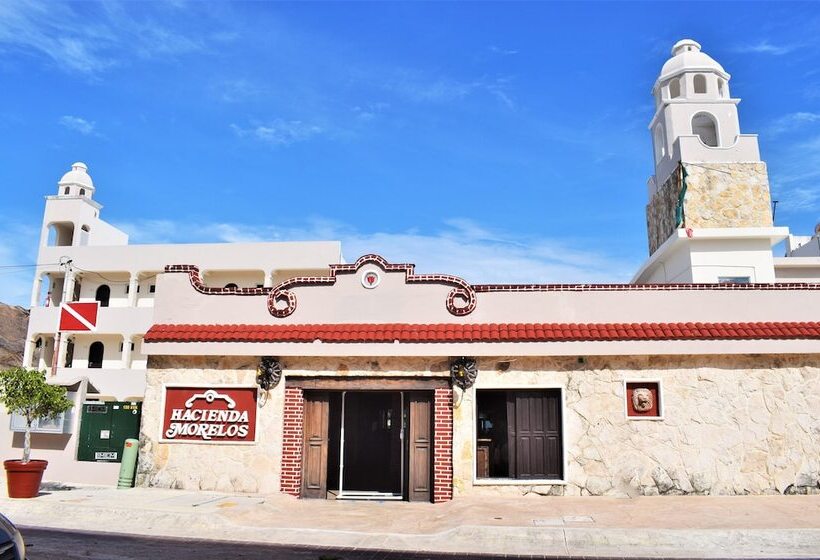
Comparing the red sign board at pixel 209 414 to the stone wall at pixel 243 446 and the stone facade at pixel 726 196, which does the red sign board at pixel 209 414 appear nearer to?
the stone wall at pixel 243 446

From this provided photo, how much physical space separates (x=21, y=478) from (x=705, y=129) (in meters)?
22.3

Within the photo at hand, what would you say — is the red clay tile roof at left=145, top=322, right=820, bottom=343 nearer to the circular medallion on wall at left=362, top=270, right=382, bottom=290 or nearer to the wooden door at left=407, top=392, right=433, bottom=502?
the circular medallion on wall at left=362, top=270, right=382, bottom=290

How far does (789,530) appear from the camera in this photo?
1009 cm

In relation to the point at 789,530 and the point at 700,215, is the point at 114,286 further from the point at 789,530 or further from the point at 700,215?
the point at 789,530

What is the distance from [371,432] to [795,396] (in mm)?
11015

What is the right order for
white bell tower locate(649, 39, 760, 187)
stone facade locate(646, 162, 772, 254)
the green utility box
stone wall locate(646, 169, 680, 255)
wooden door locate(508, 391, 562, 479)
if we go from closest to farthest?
wooden door locate(508, 391, 562, 479)
the green utility box
stone facade locate(646, 162, 772, 254)
white bell tower locate(649, 39, 760, 187)
stone wall locate(646, 169, 680, 255)

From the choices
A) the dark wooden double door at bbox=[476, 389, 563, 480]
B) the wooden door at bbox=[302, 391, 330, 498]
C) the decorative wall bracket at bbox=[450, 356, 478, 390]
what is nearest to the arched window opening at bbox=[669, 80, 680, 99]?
Result: the dark wooden double door at bbox=[476, 389, 563, 480]

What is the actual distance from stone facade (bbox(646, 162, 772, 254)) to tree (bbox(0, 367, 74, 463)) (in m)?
17.8

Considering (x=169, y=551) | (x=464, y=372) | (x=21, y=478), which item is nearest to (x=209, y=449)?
(x=21, y=478)

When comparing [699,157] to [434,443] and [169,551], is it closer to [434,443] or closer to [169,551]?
[434,443]

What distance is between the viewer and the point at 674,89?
2273 cm

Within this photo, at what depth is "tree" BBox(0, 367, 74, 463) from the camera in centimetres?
1351

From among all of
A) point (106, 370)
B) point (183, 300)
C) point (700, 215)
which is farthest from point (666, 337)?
point (106, 370)

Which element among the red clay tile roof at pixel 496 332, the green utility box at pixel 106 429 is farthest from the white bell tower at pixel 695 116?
the green utility box at pixel 106 429
